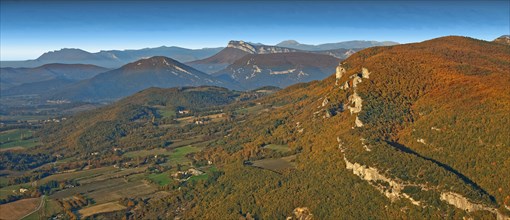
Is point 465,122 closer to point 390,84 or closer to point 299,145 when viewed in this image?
point 390,84

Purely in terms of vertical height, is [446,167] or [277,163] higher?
[446,167]

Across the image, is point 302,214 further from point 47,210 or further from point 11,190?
point 11,190

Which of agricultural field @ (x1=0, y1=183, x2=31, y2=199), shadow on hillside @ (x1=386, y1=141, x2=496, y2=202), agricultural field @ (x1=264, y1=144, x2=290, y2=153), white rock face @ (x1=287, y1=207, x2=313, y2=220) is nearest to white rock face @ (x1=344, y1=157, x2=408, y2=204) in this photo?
shadow on hillside @ (x1=386, y1=141, x2=496, y2=202)

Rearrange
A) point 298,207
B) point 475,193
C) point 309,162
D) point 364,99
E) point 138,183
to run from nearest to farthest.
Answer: point 475,193, point 298,207, point 309,162, point 364,99, point 138,183

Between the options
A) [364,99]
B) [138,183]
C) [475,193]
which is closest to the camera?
[475,193]

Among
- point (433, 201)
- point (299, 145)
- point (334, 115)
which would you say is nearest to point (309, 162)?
point (299, 145)

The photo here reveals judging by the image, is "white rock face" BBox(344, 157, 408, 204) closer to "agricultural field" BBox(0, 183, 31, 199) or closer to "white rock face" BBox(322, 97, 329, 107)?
"white rock face" BBox(322, 97, 329, 107)

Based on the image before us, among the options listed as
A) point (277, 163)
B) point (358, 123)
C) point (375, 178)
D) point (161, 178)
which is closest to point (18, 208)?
point (161, 178)
